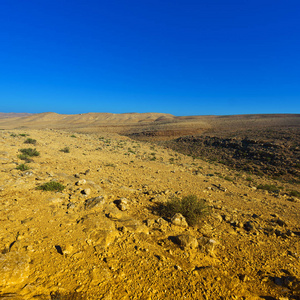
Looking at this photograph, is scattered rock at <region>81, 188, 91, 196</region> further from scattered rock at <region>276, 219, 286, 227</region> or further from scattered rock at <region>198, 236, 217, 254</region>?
scattered rock at <region>276, 219, 286, 227</region>

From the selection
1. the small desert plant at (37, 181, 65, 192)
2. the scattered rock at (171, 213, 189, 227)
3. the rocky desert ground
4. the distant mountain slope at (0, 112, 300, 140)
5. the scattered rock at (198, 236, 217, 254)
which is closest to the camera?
the rocky desert ground

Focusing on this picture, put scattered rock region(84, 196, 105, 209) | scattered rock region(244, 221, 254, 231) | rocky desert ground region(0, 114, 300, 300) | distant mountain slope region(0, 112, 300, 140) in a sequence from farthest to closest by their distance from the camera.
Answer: distant mountain slope region(0, 112, 300, 140) < scattered rock region(84, 196, 105, 209) < scattered rock region(244, 221, 254, 231) < rocky desert ground region(0, 114, 300, 300)

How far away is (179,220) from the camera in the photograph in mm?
4105

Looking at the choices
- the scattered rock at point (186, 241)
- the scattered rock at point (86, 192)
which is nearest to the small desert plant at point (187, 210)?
the scattered rock at point (186, 241)

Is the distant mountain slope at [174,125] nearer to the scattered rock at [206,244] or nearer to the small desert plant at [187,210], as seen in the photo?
the small desert plant at [187,210]

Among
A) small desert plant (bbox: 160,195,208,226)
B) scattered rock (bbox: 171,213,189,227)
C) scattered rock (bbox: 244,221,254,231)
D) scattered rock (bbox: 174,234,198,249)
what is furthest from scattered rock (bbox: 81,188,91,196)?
scattered rock (bbox: 244,221,254,231)

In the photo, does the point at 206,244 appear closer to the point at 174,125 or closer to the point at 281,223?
the point at 281,223

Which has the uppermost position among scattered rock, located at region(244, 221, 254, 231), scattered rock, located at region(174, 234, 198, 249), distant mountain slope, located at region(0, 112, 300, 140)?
distant mountain slope, located at region(0, 112, 300, 140)

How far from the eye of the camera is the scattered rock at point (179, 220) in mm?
4059

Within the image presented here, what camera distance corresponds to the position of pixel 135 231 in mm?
3602

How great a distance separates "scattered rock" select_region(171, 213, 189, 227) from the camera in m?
4.06

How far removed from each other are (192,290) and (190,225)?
179cm

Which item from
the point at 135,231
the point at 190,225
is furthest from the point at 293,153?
the point at 135,231

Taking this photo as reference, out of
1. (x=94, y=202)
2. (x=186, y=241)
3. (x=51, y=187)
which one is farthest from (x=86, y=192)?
(x=186, y=241)
